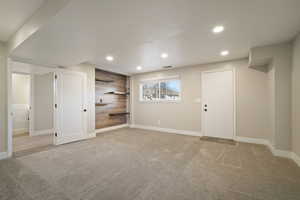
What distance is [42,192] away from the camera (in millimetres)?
1707

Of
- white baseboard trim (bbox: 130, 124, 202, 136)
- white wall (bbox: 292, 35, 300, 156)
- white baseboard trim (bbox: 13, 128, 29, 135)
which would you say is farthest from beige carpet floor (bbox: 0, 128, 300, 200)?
white baseboard trim (bbox: 13, 128, 29, 135)

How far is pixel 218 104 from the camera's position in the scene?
425 cm

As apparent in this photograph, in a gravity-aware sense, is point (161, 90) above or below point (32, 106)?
above

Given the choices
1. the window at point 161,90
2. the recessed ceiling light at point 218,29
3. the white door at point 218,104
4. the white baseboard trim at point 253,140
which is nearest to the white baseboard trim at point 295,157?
the white baseboard trim at point 253,140

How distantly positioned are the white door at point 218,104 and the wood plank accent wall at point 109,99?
3550 mm

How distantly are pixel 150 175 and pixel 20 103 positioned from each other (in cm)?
637

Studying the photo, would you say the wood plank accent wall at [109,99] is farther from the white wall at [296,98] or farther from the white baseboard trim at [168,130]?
the white wall at [296,98]

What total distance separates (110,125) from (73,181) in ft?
11.9

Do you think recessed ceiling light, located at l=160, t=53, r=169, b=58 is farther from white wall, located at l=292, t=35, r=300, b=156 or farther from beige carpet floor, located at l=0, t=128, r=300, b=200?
white wall, located at l=292, t=35, r=300, b=156

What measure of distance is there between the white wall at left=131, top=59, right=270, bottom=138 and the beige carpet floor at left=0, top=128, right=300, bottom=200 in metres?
0.77

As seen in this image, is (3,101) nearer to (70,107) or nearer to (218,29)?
(70,107)

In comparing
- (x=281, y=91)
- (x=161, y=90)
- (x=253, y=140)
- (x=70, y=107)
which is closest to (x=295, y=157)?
(x=253, y=140)

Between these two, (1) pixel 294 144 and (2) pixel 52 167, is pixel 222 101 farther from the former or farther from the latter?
(2) pixel 52 167

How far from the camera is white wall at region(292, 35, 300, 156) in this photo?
2.48m
